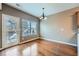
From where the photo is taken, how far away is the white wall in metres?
1.70

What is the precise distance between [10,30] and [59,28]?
40.1 inches

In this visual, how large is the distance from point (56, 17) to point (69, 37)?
570 mm

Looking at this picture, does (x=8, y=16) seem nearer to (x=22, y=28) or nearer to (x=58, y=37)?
(x=22, y=28)

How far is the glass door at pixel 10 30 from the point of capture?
1.31 metres

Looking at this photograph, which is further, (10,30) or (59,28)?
(59,28)

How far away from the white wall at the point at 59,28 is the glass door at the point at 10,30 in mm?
518

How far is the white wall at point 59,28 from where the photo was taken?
170cm

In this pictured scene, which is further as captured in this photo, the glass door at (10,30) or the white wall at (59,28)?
the white wall at (59,28)

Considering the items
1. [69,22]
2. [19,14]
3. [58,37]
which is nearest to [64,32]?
[58,37]

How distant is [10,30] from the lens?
134 centimetres

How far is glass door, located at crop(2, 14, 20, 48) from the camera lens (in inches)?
51.7

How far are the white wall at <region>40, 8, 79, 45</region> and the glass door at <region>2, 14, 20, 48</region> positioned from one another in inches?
20.4

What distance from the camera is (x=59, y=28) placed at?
1701 mm

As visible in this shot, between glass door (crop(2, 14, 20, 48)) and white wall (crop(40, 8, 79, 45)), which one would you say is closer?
glass door (crop(2, 14, 20, 48))
